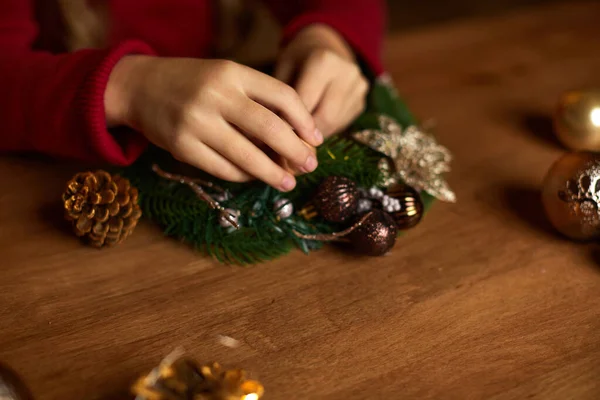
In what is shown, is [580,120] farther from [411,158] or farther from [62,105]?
[62,105]

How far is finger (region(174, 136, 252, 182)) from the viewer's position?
587mm

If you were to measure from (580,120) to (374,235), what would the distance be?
35cm

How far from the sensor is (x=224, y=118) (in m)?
0.59

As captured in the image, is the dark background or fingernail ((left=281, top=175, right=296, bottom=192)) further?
the dark background

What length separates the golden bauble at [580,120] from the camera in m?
0.74

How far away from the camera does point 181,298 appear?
555mm

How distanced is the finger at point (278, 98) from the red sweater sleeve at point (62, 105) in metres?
0.15

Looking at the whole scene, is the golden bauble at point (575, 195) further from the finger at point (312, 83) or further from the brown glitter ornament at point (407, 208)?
the finger at point (312, 83)

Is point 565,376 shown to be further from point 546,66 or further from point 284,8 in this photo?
point 284,8

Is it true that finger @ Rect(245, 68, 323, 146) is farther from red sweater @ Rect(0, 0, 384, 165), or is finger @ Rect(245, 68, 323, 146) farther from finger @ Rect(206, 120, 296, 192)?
red sweater @ Rect(0, 0, 384, 165)

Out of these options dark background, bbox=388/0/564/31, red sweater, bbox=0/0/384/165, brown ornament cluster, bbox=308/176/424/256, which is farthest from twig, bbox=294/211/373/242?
dark background, bbox=388/0/564/31

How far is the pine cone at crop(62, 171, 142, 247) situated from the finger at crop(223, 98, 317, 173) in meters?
0.13

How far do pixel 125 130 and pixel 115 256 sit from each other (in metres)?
0.15

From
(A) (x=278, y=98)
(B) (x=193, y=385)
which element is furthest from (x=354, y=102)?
(B) (x=193, y=385)
